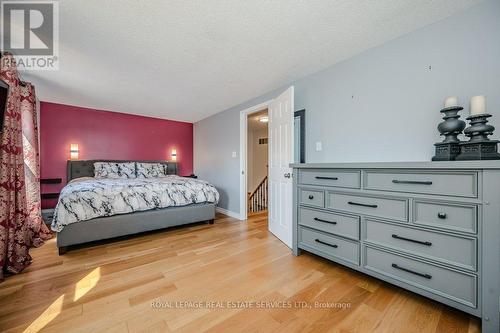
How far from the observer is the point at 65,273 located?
1.94 m

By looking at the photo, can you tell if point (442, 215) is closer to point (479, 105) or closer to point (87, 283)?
point (479, 105)

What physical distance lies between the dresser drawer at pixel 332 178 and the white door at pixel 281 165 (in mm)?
402

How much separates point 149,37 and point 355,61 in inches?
85.8

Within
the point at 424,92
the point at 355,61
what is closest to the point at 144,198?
the point at 355,61

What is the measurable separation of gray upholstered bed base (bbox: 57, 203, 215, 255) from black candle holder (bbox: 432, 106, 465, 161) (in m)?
3.08

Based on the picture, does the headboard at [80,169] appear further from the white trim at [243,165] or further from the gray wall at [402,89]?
the gray wall at [402,89]

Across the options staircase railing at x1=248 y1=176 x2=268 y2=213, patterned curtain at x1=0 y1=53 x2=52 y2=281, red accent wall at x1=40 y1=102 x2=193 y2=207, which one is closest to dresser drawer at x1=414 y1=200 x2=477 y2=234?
patterned curtain at x1=0 y1=53 x2=52 y2=281

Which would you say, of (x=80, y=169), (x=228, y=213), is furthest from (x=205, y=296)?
(x=80, y=169)

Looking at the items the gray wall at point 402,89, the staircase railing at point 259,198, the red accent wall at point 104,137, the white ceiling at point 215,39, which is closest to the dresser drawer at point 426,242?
the gray wall at point 402,89

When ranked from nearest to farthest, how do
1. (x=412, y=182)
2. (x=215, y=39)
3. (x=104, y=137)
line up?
(x=412, y=182) < (x=215, y=39) < (x=104, y=137)

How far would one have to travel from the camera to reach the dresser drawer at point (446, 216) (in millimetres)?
1250

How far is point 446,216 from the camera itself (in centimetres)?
134

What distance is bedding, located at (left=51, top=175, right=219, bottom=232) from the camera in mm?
2407

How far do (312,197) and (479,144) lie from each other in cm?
128
